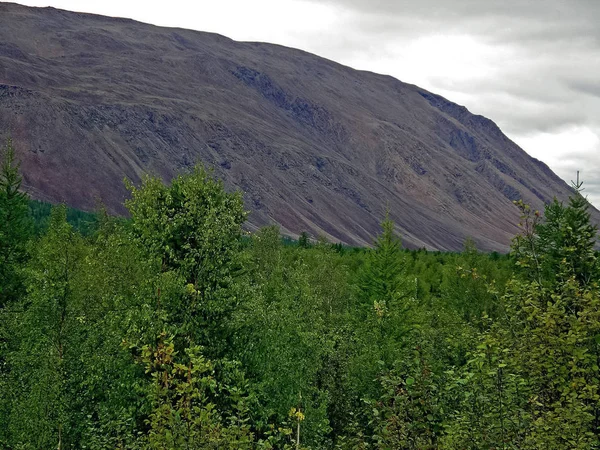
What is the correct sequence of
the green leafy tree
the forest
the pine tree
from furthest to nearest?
the pine tree
the green leafy tree
the forest

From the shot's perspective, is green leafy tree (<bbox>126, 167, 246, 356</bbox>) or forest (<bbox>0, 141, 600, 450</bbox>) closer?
forest (<bbox>0, 141, 600, 450</bbox>)

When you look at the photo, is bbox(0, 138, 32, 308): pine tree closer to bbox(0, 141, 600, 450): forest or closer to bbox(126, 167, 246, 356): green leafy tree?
bbox(0, 141, 600, 450): forest

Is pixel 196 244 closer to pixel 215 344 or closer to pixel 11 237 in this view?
pixel 215 344

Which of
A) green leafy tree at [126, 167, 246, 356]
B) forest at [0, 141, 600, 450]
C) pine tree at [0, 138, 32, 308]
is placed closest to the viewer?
forest at [0, 141, 600, 450]

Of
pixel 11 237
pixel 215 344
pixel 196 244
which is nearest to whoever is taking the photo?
pixel 215 344

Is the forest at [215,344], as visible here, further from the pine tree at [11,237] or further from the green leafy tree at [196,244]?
the pine tree at [11,237]

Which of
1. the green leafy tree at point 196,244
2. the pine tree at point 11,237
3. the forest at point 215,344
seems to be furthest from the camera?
the pine tree at point 11,237

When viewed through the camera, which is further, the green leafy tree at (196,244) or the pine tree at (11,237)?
the pine tree at (11,237)

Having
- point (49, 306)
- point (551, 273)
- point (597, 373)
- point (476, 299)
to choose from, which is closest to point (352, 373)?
point (49, 306)

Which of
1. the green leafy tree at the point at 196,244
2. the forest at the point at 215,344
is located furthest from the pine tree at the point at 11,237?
the green leafy tree at the point at 196,244

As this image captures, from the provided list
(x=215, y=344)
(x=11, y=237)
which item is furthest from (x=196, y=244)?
(x=11, y=237)

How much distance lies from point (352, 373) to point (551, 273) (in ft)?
67.6

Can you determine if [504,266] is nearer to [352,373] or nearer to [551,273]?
[551,273]

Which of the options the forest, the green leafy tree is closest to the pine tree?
the forest
